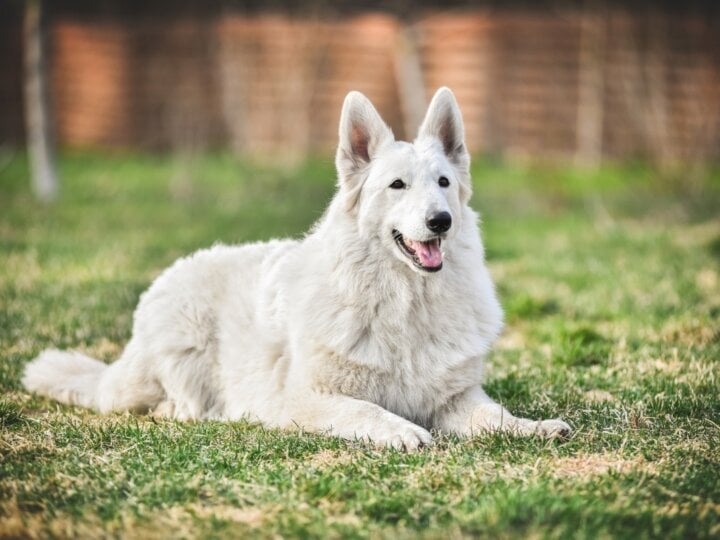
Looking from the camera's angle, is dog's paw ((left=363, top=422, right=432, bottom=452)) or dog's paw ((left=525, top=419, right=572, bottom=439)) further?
dog's paw ((left=525, top=419, right=572, bottom=439))

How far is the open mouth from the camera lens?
4.45 metres

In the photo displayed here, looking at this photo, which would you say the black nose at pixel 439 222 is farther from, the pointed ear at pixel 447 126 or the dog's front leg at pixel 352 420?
the dog's front leg at pixel 352 420

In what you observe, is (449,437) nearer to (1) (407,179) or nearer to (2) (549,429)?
(2) (549,429)

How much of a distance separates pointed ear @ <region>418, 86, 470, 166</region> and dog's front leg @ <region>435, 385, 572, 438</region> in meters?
1.21

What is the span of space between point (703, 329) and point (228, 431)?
12.2ft

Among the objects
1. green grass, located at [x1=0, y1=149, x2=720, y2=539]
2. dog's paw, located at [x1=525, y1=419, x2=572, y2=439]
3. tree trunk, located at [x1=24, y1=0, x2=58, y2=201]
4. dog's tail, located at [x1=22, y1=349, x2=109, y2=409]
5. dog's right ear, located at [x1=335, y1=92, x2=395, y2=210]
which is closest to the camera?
green grass, located at [x1=0, y1=149, x2=720, y2=539]

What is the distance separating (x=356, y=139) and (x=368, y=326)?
97 centimetres

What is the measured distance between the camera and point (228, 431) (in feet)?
14.9

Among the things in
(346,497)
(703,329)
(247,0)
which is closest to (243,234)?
(703,329)

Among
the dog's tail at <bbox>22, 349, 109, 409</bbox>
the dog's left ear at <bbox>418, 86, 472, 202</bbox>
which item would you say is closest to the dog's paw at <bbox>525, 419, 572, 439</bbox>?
the dog's left ear at <bbox>418, 86, 472, 202</bbox>

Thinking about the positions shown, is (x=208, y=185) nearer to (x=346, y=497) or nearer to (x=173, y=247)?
(x=173, y=247)

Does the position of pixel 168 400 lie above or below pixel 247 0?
below

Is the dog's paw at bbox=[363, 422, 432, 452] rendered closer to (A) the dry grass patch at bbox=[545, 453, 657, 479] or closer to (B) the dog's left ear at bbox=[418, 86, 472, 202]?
(A) the dry grass patch at bbox=[545, 453, 657, 479]

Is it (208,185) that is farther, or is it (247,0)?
(247,0)
